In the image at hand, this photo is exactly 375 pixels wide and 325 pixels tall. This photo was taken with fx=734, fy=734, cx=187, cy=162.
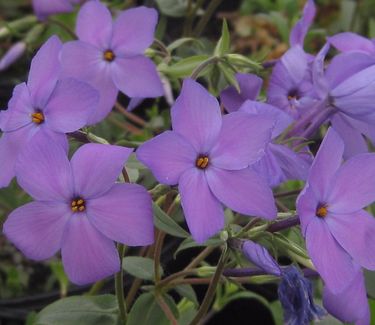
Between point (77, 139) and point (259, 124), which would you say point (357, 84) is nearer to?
point (259, 124)

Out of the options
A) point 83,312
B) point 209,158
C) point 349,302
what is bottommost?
point 83,312

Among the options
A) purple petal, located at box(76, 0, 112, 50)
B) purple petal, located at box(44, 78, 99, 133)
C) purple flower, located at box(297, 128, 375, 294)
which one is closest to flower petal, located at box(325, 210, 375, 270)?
purple flower, located at box(297, 128, 375, 294)

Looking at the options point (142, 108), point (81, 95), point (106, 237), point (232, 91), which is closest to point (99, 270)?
point (106, 237)

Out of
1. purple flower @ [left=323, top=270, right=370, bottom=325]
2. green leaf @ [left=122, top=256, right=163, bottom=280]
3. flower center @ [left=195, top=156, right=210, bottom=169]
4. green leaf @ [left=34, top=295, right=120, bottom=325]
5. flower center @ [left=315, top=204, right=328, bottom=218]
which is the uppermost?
flower center @ [left=195, top=156, right=210, bottom=169]

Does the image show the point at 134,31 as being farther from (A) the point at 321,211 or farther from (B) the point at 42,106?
(A) the point at 321,211

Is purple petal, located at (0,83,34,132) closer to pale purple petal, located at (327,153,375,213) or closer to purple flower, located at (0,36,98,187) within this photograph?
purple flower, located at (0,36,98,187)

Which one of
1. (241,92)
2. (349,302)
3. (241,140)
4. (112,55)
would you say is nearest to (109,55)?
(112,55)
